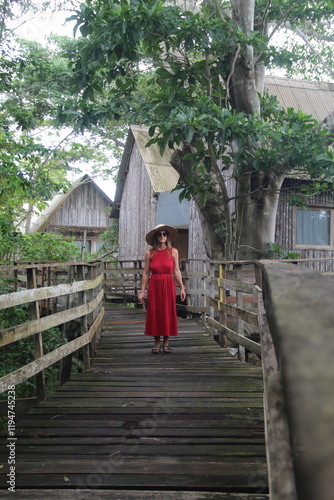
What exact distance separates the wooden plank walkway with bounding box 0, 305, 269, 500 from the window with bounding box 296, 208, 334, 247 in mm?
7835

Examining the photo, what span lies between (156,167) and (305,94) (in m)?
6.38

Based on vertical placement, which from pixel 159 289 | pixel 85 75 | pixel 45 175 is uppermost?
pixel 85 75

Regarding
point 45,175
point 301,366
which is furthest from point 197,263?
point 301,366

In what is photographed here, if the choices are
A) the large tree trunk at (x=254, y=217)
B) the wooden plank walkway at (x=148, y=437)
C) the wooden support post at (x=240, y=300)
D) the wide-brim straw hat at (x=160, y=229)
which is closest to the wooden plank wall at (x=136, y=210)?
the large tree trunk at (x=254, y=217)

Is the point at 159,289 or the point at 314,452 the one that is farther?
the point at 159,289

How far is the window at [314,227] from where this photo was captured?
43.6 ft

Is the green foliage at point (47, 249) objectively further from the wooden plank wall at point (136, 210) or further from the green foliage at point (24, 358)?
the wooden plank wall at point (136, 210)

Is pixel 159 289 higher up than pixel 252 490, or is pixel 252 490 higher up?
pixel 159 289

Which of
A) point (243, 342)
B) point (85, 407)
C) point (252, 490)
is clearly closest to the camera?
point (252, 490)

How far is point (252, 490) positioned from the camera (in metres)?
2.75

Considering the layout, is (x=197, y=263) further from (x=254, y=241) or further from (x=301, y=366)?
(x=301, y=366)

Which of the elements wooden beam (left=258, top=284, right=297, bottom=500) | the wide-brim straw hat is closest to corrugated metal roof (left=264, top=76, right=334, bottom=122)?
the wide-brim straw hat

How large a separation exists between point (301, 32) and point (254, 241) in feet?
22.8

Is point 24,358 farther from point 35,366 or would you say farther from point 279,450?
point 279,450
